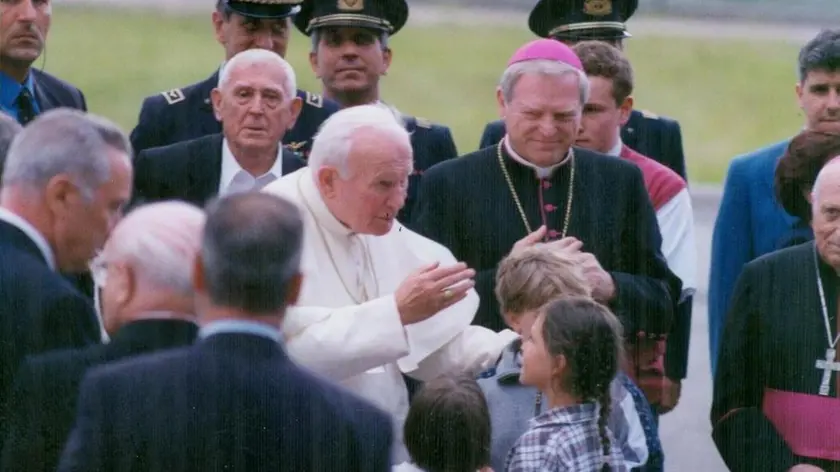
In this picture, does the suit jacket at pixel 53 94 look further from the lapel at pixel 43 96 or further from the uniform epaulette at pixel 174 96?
the uniform epaulette at pixel 174 96

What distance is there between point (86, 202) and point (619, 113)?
7.79 feet

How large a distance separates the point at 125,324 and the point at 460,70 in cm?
2290

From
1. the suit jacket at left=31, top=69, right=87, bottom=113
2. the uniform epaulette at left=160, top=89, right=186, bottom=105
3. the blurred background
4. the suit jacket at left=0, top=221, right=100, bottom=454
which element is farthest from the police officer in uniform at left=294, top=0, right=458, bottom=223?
the blurred background

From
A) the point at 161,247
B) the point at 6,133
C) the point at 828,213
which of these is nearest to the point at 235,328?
the point at 161,247

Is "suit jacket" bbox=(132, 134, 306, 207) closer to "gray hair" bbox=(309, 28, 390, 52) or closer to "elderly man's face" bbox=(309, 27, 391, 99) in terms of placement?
"elderly man's face" bbox=(309, 27, 391, 99)

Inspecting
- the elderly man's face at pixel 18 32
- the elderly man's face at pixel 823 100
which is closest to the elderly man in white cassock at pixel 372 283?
the elderly man's face at pixel 823 100

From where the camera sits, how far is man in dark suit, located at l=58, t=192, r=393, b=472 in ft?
10.0

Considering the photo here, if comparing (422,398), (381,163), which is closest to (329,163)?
(381,163)

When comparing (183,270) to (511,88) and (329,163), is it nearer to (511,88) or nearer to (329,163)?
(329,163)

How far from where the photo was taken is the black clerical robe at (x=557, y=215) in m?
5.02

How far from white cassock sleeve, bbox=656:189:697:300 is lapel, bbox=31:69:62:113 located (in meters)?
1.97

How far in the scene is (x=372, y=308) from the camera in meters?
4.24

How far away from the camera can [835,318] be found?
4672mm

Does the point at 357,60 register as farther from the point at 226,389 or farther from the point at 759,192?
the point at 226,389
